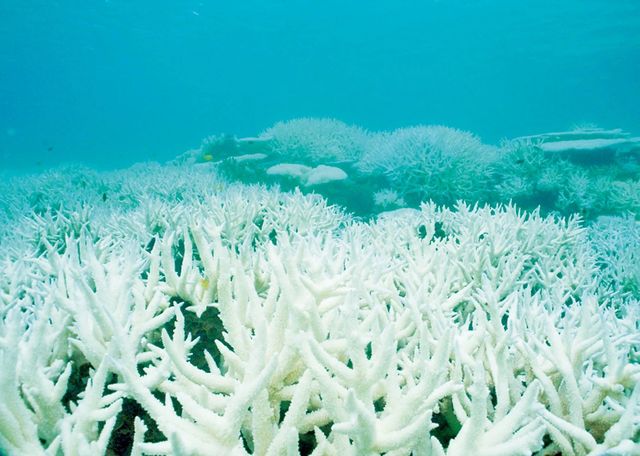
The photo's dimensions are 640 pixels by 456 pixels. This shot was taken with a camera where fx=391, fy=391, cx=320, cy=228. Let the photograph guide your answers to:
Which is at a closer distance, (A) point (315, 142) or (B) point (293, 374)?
(B) point (293, 374)

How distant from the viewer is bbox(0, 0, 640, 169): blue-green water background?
2154 inches

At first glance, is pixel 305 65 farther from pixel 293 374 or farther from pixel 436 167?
pixel 293 374

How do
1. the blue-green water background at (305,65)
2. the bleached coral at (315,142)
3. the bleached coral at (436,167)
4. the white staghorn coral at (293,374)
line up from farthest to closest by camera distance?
the blue-green water background at (305,65)
the bleached coral at (315,142)
the bleached coral at (436,167)
the white staghorn coral at (293,374)

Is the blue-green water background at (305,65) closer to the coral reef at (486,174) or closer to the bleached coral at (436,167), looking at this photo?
the coral reef at (486,174)

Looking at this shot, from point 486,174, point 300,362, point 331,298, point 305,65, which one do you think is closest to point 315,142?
point 486,174

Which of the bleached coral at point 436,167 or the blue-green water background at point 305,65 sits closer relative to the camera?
the bleached coral at point 436,167

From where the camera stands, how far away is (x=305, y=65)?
323 feet

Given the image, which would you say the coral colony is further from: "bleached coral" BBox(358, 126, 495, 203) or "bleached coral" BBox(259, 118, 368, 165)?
Answer: "bleached coral" BBox(259, 118, 368, 165)

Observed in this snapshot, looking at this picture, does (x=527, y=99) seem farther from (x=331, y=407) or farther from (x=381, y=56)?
(x=331, y=407)

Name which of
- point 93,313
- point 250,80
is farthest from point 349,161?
point 250,80

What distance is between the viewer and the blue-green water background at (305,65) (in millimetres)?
54700

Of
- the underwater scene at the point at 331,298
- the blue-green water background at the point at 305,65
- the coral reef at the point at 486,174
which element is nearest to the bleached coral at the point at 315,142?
the underwater scene at the point at 331,298

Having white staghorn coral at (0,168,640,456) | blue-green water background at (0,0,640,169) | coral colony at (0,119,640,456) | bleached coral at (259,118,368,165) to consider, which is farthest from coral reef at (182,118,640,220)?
blue-green water background at (0,0,640,169)

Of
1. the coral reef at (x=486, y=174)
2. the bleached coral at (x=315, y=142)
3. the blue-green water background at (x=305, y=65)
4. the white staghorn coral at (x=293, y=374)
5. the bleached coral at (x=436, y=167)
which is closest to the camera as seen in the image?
the white staghorn coral at (x=293, y=374)
